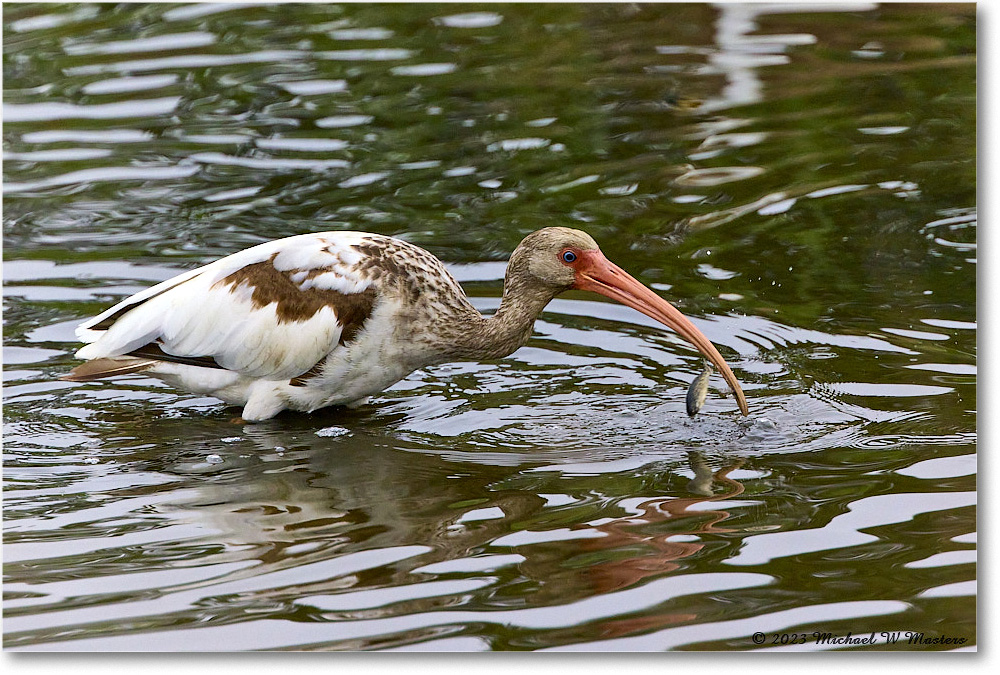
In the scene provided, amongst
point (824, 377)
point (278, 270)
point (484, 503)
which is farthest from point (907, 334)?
point (278, 270)

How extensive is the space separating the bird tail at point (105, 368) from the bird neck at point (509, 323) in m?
1.67

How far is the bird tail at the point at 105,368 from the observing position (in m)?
7.06

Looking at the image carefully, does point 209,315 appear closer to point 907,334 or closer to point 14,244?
point 14,244

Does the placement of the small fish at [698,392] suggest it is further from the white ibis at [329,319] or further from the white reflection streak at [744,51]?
the white reflection streak at [744,51]

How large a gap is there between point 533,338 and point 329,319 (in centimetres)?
154

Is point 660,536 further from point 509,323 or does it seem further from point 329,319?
point 329,319

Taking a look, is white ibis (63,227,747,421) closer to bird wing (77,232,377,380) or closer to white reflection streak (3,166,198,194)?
bird wing (77,232,377,380)

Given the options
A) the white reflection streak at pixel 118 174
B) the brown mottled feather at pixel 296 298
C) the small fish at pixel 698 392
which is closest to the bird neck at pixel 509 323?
the brown mottled feather at pixel 296 298

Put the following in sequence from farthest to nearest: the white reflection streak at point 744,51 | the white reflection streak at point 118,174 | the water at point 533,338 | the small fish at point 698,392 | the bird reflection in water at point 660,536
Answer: the white reflection streak at point 744,51, the white reflection streak at point 118,174, the small fish at point 698,392, the water at point 533,338, the bird reflection in water at point 660,536

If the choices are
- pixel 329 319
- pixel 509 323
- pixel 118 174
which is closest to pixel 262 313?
pixel 329 319

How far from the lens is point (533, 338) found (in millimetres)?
8039

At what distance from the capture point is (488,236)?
936 cm

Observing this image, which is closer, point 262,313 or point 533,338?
point 262,313

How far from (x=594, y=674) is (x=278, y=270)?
10.2ft
